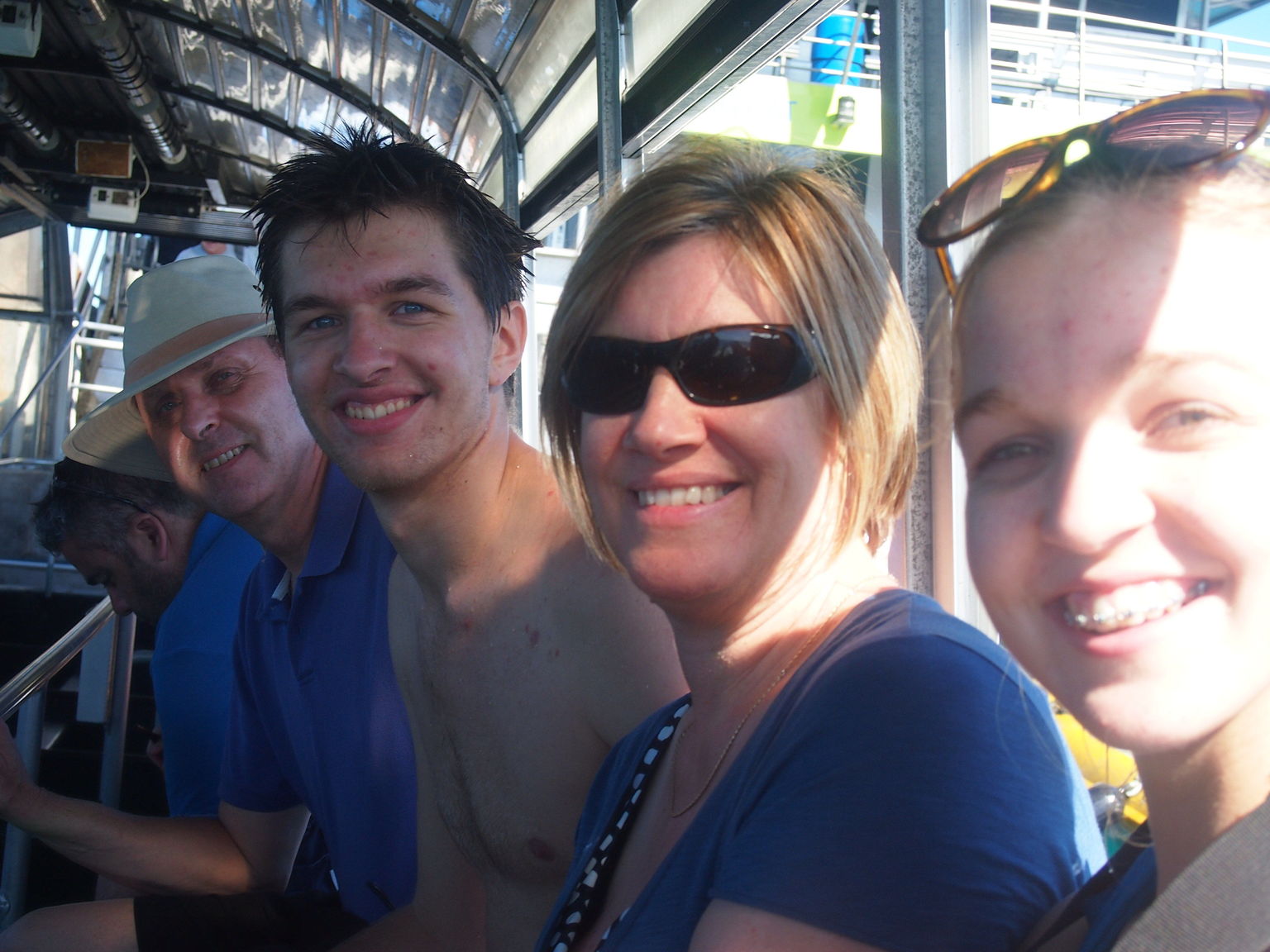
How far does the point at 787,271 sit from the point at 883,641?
42cm

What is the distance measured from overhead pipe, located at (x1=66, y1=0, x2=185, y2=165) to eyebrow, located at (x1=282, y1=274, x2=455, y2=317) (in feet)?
10.2

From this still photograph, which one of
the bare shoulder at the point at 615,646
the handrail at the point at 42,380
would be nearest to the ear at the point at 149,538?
the bare shoulder at the point at 615,646

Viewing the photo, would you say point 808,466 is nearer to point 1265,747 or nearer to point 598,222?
point 598,222

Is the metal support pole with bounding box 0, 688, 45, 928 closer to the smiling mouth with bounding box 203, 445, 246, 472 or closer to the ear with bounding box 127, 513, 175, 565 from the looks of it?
the ear with bounding box 127, 513, 175, 565

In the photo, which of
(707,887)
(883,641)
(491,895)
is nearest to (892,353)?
(883,641)

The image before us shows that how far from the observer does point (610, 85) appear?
9.15 ft

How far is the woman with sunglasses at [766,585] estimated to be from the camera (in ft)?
2.74

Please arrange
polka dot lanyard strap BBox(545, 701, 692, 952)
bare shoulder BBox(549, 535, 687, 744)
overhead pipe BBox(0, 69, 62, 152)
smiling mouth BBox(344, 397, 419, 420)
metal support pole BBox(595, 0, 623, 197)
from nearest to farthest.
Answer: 1. polka dot lanyard strap BBox(545, 701, 692, 952)
2. bare shoulder BBox(549, 535, 687, 744)
3. smiling mouth BBox(344, 397, 419, 420)
4. metal support pole BBox(595, 0, 623, 197)
5. overhead pipe BBox(0, 69, 62, 152)

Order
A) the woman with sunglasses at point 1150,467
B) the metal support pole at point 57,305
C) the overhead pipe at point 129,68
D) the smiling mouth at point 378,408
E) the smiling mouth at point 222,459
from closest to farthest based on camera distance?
the woman with sunglasses at point 1150,467
the smiling mouth at point 378,408
the smiling mouth at point 222,459
the overhead pipe at point 129,68
the metal support pole at point 57,305

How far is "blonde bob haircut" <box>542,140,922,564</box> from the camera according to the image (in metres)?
1.13

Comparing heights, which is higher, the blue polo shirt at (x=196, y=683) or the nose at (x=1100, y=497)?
the nose at (x=1100, y=497)

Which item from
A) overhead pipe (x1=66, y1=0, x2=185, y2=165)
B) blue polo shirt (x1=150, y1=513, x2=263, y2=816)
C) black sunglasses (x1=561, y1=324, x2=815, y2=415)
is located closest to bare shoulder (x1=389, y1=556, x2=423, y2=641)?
blue polo shirt (x1=150, y1=513, x2=263, y2=816)

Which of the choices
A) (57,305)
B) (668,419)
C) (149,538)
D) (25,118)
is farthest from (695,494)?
(57,305)

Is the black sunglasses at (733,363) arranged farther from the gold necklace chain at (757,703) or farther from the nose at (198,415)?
the nose at (198,415)
